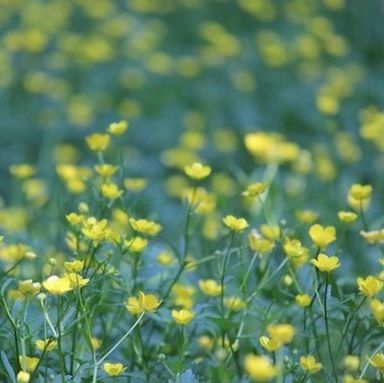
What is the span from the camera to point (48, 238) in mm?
2354

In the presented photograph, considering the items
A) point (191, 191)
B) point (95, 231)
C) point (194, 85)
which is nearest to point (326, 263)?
point (95, 231)

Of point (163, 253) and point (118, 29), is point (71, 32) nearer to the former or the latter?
point (118, 29)

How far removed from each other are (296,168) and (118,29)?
1.44 metres

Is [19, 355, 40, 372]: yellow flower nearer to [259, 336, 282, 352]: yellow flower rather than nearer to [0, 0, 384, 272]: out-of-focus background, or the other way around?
[259, 336, 282, 352]: yellow flower

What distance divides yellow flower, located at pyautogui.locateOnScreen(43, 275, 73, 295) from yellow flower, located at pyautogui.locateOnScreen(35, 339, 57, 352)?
81 mm

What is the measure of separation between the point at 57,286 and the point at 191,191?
1123 mm

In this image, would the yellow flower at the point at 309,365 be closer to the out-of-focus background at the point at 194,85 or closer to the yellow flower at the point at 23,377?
the yellow flower at the point at 23,377

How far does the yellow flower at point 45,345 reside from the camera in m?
1.42

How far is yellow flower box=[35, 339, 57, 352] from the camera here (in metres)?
1.42

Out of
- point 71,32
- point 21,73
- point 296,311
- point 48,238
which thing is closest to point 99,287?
point 296,311

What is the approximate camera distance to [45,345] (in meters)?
1.42

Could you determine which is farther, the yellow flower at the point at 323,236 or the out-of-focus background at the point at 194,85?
the out-of-focus background at the point at 194,85

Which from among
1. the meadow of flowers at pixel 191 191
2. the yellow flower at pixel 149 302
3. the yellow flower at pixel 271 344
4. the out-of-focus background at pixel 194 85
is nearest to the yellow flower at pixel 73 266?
the meadow of flowers at pixel 191 191

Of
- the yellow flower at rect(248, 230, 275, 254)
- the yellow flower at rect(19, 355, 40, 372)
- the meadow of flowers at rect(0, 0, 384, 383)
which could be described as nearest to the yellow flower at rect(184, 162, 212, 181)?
the meadow of flowers at rect(0, 0, 384, 383)
